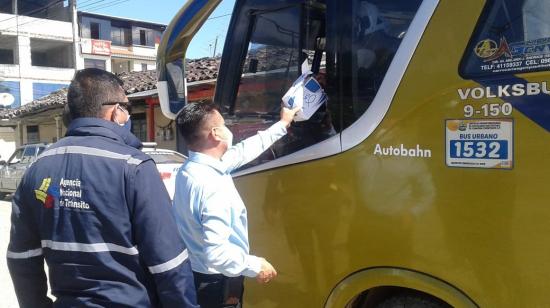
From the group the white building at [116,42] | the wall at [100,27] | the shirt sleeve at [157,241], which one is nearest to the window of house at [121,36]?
the white building at [116,42]

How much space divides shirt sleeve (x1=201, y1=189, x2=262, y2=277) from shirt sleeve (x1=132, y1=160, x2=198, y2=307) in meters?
0.38

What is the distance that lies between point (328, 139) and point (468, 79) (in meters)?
0.77

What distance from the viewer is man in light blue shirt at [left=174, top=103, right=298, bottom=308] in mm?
2223

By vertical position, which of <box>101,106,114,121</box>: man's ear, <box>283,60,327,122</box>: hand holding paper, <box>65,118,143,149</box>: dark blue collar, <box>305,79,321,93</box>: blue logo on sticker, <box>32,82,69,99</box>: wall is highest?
<box>32,82,69,99</box>: wall

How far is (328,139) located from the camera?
2584mm

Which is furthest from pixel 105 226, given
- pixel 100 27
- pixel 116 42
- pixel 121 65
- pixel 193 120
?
pixel 121 65

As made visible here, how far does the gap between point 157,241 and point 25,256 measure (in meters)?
0.60

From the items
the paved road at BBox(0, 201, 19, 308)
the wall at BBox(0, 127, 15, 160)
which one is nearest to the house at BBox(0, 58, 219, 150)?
the paved road at BBox(0, 201, 19, 308)

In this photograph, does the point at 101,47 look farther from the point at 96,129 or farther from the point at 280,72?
the point at 96,129

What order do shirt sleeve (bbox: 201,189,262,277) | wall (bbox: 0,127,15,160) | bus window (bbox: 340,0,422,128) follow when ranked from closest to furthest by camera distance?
shirt sleeve (bbox: 201,189,262,277)
bus window (bbox: 340,0,422,128)
wall (bbox: 0,127,15,160)

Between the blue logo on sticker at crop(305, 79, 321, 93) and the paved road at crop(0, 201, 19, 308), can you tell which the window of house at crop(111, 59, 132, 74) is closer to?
the paved road at crop(0, 201, 19, 308)

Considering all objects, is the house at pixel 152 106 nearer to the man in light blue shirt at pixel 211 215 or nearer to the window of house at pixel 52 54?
the man in light blue shirt at pixel 211 215

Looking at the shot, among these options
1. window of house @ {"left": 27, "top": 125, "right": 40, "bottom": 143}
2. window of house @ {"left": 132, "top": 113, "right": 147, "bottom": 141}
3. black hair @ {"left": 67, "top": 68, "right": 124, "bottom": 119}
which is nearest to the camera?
black hair @ {"left": 67, "top": 68, "right": 124, "bottom": 119}

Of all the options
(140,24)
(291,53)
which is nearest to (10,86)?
(140,24)
